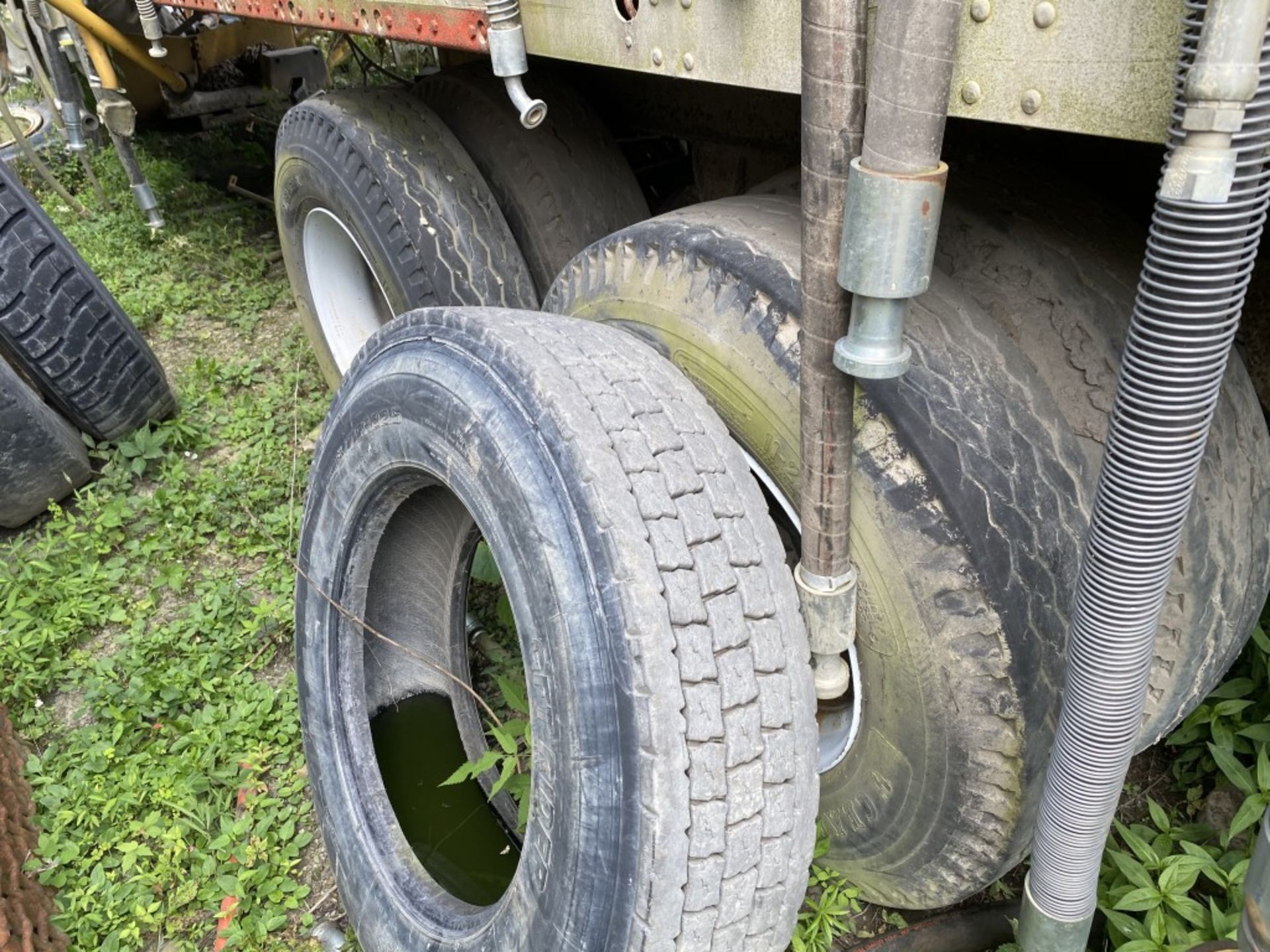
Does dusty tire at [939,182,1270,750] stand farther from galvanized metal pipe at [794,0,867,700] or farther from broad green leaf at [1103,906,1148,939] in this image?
→ galvanized metal pipe at [794,0,867,700]

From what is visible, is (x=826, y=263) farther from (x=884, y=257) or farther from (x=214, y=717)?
(x=214, y=717)

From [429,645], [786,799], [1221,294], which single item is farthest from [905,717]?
[429,645]

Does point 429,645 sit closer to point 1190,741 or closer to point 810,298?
point 810,298

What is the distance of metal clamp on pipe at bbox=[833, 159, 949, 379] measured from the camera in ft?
3.35

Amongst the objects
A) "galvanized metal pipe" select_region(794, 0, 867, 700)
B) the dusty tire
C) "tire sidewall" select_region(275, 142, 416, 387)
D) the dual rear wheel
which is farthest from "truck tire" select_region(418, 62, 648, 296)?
"galvanized metal pipe" select_region(794, 0, 867, 700)

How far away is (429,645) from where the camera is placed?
2107 mm

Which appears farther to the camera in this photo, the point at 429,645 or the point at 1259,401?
the point at 429,645

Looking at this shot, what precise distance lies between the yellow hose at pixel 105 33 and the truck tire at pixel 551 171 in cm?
208

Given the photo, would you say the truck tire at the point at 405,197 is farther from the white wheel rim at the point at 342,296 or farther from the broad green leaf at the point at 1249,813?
the broad green leaf at the point at 1249,813

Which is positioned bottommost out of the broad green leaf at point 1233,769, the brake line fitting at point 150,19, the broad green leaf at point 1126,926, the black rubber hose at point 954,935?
the black rubber hose at point 954,935

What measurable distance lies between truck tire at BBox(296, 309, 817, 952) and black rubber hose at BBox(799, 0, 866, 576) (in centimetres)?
9

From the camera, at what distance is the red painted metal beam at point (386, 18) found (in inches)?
70.9

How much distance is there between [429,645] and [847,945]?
1033 mm

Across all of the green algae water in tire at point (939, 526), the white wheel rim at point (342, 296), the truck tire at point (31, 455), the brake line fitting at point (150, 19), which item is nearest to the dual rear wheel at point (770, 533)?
the green algae water in tire at point (939, 526)
